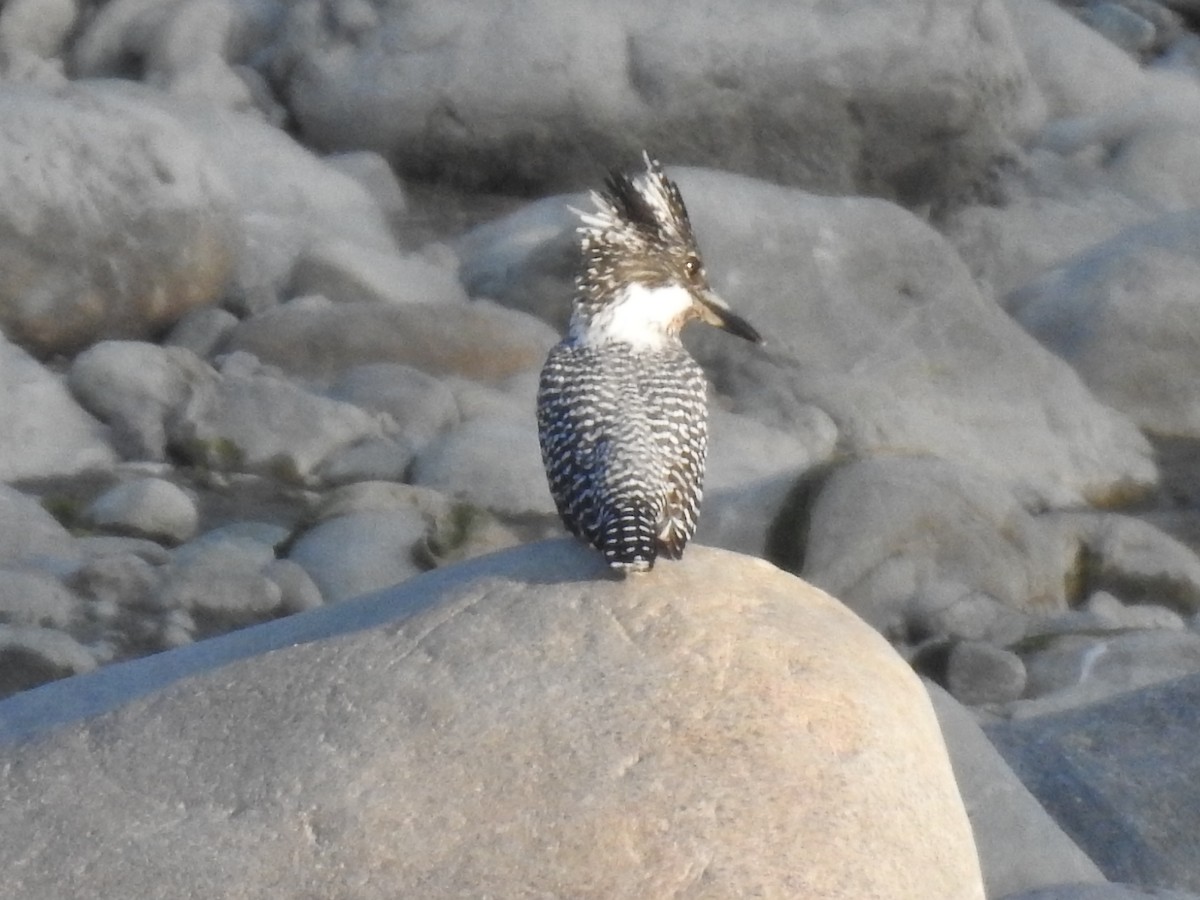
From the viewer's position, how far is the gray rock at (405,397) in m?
10.0

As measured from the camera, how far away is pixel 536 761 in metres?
4.71

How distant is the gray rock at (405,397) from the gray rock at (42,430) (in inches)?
43.0

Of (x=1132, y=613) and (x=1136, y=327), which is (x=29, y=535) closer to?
(x=1132, y=613)

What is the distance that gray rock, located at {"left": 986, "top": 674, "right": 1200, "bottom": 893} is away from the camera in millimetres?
6555

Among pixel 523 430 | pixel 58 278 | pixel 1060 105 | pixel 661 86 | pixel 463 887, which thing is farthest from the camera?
pixel 1060 105

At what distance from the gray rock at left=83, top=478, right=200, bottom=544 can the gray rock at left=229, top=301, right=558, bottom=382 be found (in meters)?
1.58

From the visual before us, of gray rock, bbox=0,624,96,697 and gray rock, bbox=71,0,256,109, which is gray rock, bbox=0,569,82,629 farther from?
gray rock, bbox=71,0,256,109

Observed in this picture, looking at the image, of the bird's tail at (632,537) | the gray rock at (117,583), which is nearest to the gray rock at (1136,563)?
the gray rock at (117,583)

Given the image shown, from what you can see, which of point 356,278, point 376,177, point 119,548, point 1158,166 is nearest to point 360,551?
point 119,548

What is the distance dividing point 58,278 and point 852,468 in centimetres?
382

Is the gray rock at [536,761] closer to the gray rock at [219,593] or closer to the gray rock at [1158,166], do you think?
the gray rock at [219,593]

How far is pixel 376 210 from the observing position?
42.3ft

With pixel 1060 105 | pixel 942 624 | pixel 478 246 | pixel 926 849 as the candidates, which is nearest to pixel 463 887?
pixel 926 849

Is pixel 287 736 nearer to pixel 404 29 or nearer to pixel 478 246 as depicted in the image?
pixel 478 246
